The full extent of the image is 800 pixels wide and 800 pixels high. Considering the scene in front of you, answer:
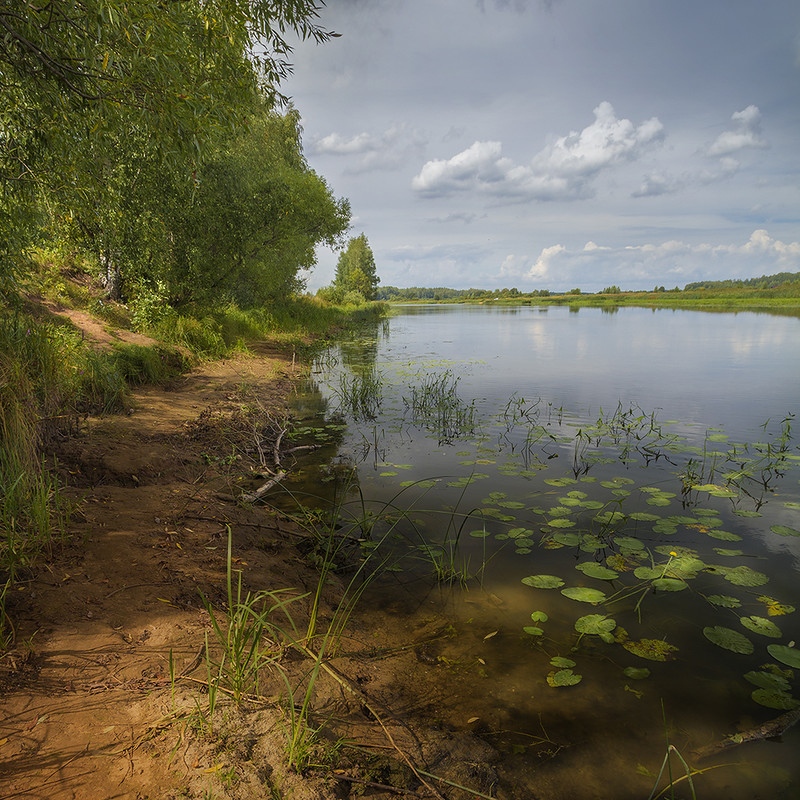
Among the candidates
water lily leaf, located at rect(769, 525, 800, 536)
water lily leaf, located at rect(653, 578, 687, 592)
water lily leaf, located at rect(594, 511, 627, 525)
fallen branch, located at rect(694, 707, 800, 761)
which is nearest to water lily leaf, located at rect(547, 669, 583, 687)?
fallen branch, located at rect(694, 707, 800, 761)

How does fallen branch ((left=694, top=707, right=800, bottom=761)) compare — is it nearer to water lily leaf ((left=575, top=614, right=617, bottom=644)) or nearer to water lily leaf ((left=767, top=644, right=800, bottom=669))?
water lily leaf ((left=767, top=644, right=800, bottom=669))

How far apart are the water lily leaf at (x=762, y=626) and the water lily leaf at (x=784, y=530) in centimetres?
176

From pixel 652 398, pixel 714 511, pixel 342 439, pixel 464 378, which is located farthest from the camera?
pixel 464 378

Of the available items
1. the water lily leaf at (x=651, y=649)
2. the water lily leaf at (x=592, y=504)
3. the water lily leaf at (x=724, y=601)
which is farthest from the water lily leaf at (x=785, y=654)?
the water lily leaf at (x=592, y=504)

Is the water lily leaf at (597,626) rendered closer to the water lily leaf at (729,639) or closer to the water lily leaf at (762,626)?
the water lily leaf at (729,639)

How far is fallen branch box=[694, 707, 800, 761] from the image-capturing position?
232cm

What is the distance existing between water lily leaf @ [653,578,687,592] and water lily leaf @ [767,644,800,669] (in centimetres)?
67

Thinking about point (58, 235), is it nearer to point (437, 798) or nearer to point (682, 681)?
point (437, 798)

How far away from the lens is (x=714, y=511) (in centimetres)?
507

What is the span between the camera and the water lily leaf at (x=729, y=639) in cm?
305

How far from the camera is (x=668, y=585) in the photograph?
12.1 ft

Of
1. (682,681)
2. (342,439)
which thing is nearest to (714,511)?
(682,681)

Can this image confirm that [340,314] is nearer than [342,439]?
No

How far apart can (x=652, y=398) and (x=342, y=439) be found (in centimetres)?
819
